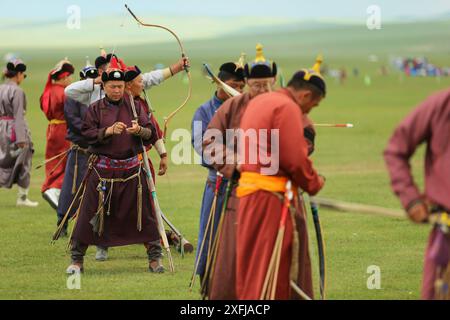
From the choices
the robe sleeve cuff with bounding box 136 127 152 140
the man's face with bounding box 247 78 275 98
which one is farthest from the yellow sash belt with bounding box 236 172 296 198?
the robe sleeve cuff with bounding box 136 127 152 140

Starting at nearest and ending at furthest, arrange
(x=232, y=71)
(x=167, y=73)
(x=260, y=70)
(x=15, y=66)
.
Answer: (x=260, y=70)
(x=232, y=71)
(x=167, y=73)
(x=15, y=66)

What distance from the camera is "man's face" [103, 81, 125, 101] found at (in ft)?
32.7

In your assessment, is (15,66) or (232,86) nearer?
(232,86)

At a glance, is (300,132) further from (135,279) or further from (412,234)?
(412,234)

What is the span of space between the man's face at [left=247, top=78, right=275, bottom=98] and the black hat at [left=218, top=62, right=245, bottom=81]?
4.69 ft

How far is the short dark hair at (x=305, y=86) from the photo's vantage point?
24.6 ft

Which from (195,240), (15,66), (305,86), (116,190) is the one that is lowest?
(195,240)

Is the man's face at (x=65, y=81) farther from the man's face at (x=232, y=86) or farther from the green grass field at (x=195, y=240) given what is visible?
the man's face at (x=232, y=86)

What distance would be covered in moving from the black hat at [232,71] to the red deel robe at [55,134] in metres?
4.00

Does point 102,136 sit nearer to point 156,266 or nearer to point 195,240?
point 156,266

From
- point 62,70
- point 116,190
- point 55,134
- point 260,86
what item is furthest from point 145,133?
point 55,134

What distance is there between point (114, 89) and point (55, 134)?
12.9 ft

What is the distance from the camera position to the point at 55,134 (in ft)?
45.2

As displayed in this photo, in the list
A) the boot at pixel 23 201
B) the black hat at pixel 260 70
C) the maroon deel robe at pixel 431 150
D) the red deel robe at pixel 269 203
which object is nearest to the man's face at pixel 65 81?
the boot at pixel 23 201
